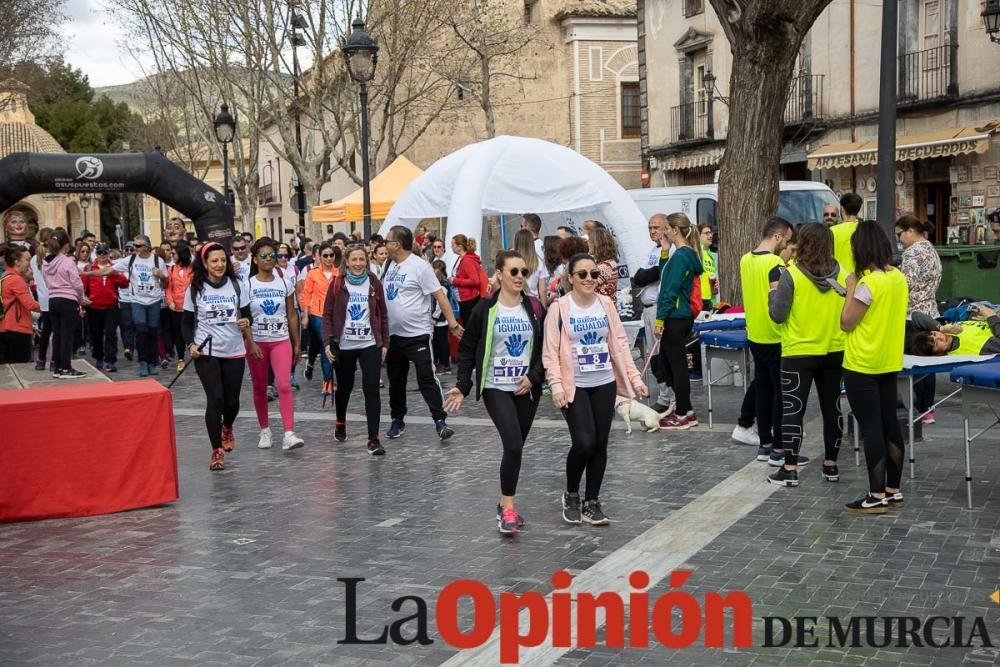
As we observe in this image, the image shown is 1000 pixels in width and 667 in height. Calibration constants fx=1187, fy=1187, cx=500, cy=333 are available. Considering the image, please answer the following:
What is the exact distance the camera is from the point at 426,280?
10.7 m

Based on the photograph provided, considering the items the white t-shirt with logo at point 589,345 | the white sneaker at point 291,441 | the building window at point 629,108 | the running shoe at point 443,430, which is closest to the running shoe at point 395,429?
the running shoe at point 443,430

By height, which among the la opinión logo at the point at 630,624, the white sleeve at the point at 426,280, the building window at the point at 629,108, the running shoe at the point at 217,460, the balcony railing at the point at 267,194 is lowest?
the la opinión logo at the point at 630,624

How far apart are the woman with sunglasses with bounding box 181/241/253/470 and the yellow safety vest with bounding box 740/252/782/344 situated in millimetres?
4018

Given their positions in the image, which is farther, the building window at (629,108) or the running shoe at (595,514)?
the building window at (629,108)

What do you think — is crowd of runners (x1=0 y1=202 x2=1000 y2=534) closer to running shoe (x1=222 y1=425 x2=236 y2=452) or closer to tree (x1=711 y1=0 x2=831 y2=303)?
running shoe (x1=222 y1=425 x2=236 y2=452)

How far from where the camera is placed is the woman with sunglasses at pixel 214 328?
959 centimetres

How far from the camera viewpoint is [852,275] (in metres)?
7.42

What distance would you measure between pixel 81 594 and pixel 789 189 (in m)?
15.4

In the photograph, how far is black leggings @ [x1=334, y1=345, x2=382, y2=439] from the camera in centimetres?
1005

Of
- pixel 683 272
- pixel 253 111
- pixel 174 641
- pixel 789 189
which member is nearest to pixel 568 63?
pixel 253 111

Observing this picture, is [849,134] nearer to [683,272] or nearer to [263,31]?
[263,31]

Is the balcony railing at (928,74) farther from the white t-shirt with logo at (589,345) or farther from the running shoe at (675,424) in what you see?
the white t-shirt with logo at (589,345)

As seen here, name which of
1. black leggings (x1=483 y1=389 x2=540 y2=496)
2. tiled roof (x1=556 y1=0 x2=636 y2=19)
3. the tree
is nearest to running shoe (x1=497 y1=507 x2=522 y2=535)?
black leggings (x1=483 y1=389 x2=540 y2=496)

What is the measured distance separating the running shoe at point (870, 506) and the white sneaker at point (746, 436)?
7.64ft
